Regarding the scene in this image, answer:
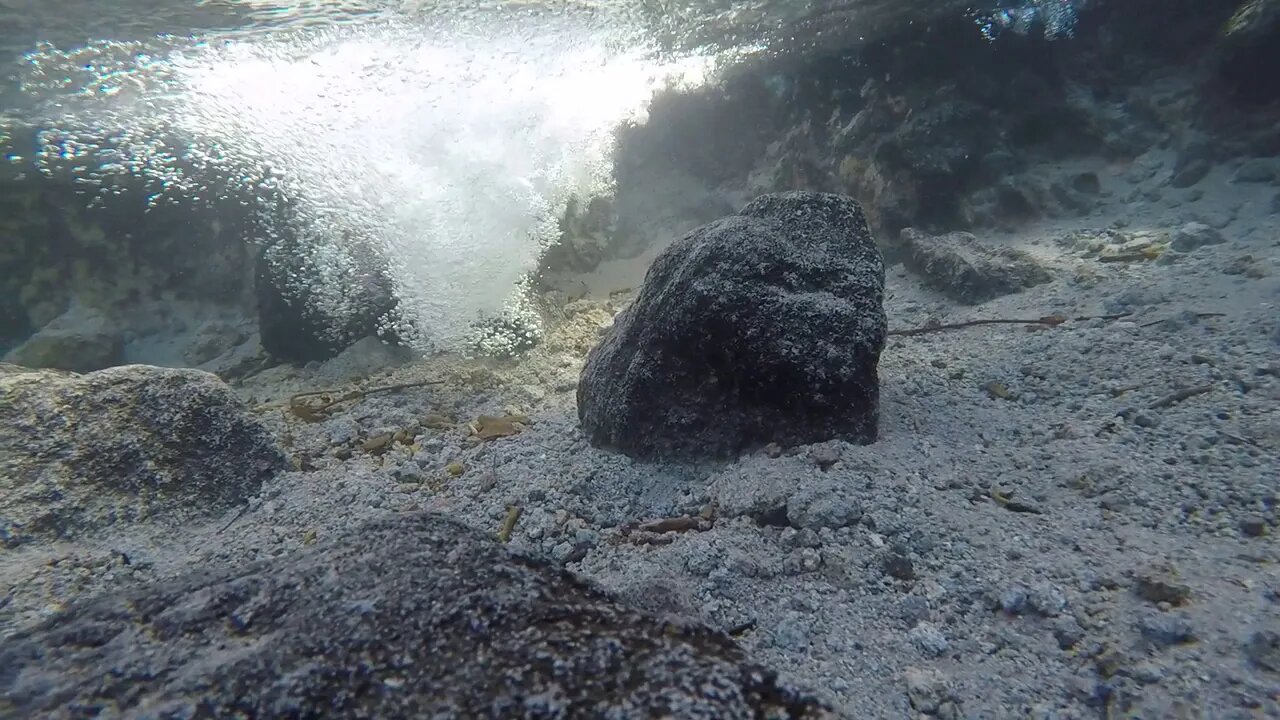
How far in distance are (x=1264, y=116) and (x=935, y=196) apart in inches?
138

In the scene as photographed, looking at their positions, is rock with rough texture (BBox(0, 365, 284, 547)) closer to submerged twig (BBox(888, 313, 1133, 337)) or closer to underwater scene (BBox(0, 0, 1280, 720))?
underwater scene (BBox(0, 0, 1280, 720))

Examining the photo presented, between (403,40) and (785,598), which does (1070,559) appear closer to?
(785,598)

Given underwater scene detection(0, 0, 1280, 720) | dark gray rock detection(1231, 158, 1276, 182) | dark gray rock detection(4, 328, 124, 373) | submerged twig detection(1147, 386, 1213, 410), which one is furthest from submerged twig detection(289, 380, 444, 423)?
dark gray rock detection(1231, 158, 1276, 182)

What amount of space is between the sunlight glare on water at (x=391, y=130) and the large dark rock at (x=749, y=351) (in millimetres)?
4033

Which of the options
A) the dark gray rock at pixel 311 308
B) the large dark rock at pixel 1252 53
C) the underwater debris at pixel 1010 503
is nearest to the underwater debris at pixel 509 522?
the underwater debris at pixel 1010 503

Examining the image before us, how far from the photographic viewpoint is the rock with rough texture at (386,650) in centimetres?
122

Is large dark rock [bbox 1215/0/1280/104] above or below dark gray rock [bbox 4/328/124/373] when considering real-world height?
above

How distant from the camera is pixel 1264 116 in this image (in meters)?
6.86

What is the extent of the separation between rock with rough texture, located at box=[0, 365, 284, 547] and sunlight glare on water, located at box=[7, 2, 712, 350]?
3101 mm

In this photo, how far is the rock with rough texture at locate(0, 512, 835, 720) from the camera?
4.01 ft

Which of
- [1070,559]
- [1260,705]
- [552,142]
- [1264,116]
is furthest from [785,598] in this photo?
[552,142]

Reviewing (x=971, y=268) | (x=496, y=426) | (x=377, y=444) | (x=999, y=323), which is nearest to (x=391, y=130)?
(x=377, y=444)

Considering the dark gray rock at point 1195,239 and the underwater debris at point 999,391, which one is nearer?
the underwater debris at point 999,391

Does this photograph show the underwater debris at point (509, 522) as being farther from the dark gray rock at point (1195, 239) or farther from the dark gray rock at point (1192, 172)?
the dark gray rock at point (1192, 172)
